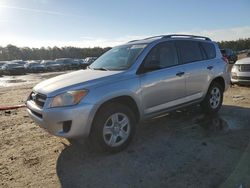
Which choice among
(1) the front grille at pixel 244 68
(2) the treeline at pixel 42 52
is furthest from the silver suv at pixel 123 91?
(2) the treeline at pixel 42 52

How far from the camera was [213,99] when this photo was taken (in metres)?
6.40

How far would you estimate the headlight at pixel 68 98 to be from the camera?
3.90 m

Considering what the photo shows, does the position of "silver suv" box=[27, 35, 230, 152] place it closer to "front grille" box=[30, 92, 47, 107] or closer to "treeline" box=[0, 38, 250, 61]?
"front grille" box=[30, 92, 47, 107]

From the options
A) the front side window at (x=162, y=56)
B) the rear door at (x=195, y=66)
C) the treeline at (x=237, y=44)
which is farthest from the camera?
the treeline at (x=237, y=44)

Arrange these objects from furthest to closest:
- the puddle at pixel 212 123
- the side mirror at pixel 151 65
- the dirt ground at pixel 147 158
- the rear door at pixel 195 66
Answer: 1. the rear door at pixel 195 66
2. the puddle at pixel 212 123
3. the side mirror at pixel 151 65
4. the dirt ground at pixel 147 158

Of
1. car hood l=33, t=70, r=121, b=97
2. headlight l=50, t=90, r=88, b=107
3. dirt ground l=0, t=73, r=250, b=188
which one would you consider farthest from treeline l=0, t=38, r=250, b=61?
headlight l=50, t=90, r=88, b=107

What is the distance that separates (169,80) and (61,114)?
217 centimetres

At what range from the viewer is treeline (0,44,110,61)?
63062 mm

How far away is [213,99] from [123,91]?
302 centimetres

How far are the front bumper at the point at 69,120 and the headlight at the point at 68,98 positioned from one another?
75 millimetres

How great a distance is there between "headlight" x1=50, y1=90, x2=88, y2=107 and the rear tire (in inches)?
131

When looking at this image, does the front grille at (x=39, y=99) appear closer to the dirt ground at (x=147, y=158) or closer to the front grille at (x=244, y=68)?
the dirt ground at (x=147, y=158)

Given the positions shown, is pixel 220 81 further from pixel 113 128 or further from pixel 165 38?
pixel 113 128

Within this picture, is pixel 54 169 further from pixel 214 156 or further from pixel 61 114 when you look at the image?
pixel 214 156
